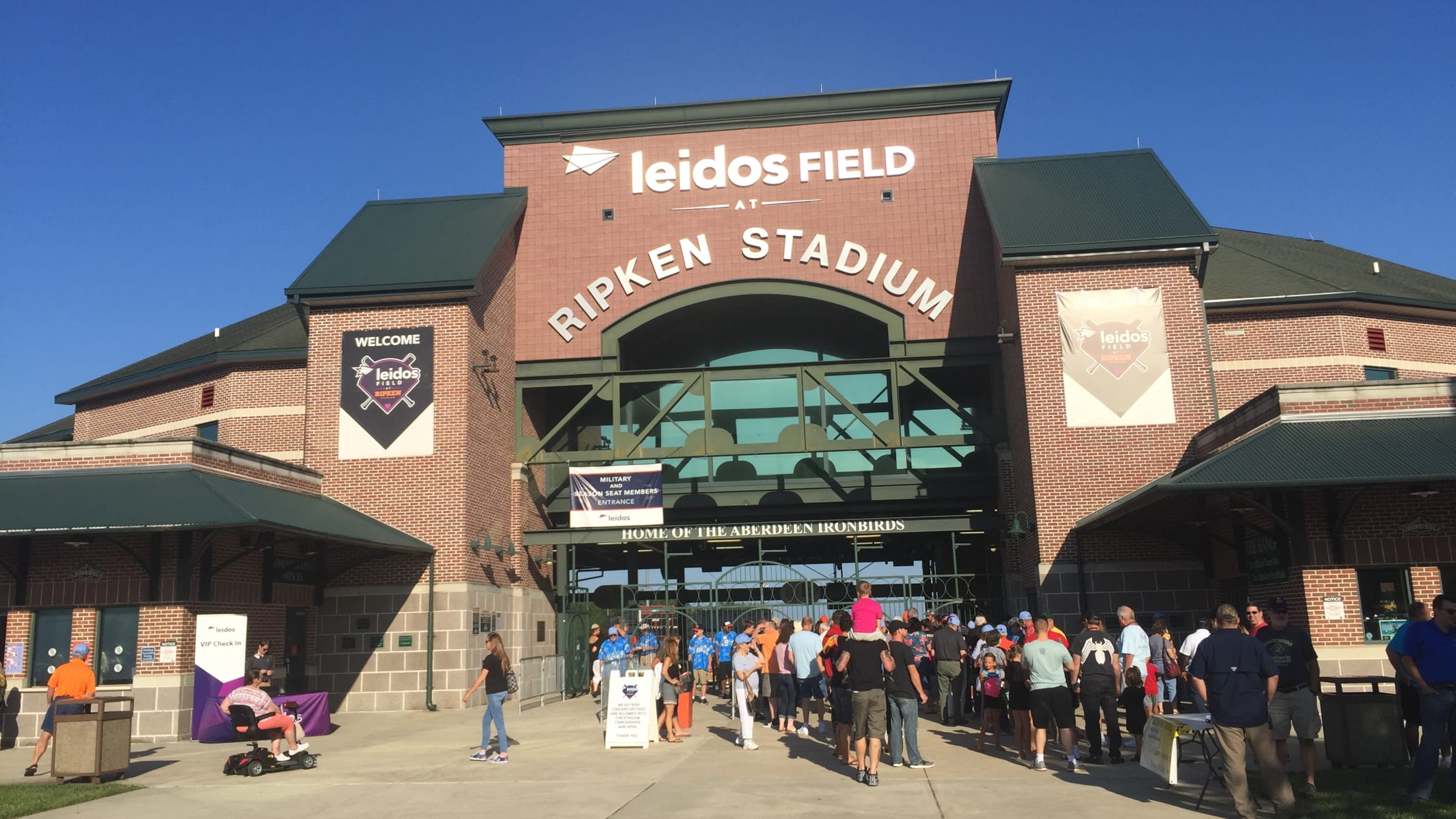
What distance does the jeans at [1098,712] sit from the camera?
507 inches

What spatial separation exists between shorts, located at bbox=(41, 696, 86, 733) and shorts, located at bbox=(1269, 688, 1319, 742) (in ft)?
45.8

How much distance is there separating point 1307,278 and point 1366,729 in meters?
20.7

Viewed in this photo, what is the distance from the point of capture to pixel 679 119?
97.7 feet

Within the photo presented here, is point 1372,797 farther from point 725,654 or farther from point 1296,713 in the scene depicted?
point 725,654

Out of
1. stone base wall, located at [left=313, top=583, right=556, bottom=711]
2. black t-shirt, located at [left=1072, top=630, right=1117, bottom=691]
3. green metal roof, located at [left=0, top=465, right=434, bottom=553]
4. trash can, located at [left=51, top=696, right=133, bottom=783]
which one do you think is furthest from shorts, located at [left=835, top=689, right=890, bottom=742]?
stone base wall, located at [left=313, top=583, right=556, bottom=711]

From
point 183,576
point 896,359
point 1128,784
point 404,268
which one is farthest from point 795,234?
point 1128,784

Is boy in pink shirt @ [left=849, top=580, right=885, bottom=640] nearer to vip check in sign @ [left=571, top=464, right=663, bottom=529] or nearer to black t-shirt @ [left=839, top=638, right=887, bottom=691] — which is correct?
black t-shirt @ [left=839, top=638, right=887, bottom=691]

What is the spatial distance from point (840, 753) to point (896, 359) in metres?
15.3

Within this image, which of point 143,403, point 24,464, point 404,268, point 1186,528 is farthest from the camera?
point 143,403

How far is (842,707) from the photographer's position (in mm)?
13867

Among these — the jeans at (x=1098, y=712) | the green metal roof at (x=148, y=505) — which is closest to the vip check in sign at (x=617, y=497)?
the green metal roof at (x=148, y=505)

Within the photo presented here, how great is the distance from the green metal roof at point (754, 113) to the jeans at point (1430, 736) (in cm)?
2167

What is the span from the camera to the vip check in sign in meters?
27.2

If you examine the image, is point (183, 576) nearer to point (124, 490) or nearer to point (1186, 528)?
point (124, 490)
